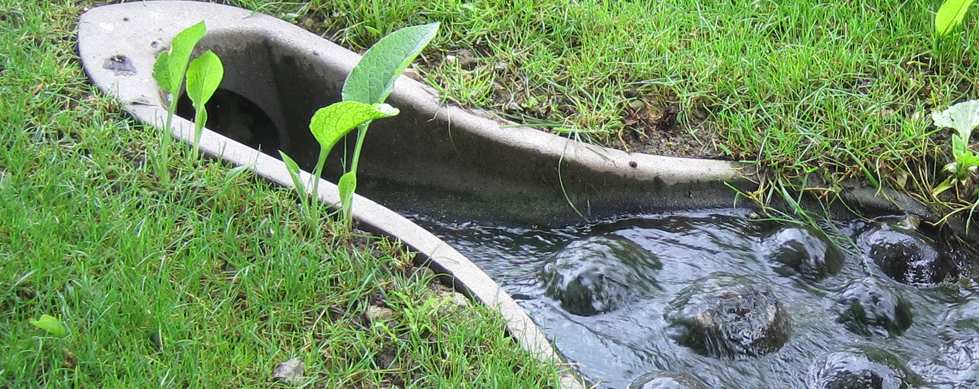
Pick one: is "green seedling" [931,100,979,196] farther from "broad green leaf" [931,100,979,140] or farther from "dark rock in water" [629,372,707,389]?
"dark rock in water" [629,372,707,389]

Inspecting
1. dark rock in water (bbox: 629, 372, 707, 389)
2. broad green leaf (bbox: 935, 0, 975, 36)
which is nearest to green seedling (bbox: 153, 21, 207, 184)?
dark rock in water (bbox: 629, 372, 707, 389)

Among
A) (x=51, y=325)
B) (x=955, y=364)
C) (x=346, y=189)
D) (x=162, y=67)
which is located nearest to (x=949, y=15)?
(x=955, y=364)

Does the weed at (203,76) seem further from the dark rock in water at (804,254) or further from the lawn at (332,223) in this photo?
the dark rock in water at (804,254)

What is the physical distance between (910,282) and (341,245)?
1.95m

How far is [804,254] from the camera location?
9.70 feet

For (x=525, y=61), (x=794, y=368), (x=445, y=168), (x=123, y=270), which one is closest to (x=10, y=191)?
(x=123, y=270)

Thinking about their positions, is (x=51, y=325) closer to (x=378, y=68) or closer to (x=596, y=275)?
(x=378, y=68)

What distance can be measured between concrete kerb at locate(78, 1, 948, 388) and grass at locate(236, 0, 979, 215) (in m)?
0.12

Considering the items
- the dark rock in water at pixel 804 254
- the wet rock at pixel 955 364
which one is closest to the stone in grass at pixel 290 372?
the dark rock in water at pixel 804 254

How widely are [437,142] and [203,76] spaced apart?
1.09 metres

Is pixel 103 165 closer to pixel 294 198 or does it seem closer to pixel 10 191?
pixel 10 191

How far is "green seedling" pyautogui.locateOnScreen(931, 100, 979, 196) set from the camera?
3.06 meters

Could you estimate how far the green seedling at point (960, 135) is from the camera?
306 centimetres

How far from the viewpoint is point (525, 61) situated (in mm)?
3543
